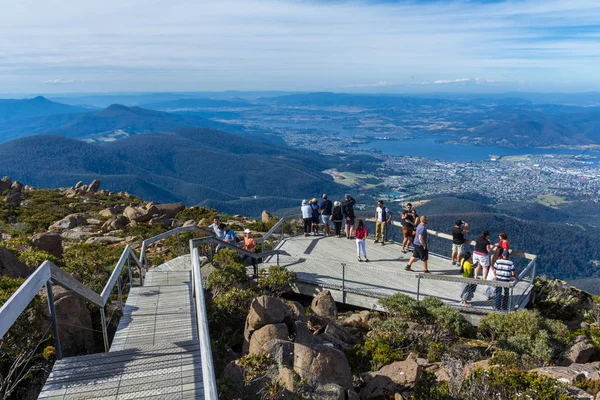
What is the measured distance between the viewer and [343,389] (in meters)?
5.21

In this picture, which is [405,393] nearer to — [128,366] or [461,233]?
[128,366]

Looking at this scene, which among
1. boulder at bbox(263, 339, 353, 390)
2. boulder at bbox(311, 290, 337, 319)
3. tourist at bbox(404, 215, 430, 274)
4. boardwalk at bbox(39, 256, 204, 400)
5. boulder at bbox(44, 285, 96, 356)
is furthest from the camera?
tourist at bbox(404, 215, 430, 274)

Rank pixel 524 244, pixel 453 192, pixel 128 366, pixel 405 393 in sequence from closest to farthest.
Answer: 1. pixel 128 366
2. pixel 405 393
3. pixel 524 244
4. pixel 453 192

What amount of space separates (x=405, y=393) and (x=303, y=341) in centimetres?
→ 167

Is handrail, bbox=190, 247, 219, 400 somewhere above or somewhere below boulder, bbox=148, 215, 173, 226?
above

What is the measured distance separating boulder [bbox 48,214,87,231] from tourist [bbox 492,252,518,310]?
65.3 feet

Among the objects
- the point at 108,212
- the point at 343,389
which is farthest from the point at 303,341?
the point at 108,212

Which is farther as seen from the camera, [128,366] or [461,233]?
[461,233]

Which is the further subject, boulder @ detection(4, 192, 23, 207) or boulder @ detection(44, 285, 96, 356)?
boulder @ detection(4, 192, 23, 207)

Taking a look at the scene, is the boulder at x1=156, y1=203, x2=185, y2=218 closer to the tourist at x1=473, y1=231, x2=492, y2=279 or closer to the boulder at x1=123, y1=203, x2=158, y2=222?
the boulder at x1=123, y1=203, x2=158, y2=222

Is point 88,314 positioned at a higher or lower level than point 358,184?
higher

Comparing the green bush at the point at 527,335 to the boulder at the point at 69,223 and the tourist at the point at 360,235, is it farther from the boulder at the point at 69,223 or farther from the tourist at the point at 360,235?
the boulder at the point at 69,223

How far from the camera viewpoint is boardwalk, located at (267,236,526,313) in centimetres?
1079

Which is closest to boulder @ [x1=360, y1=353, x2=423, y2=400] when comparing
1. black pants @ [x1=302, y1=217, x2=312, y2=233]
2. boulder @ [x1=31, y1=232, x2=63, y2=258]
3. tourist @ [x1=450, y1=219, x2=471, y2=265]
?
tourist @ [x1=450, y1=219, x2=471, y2=265]
